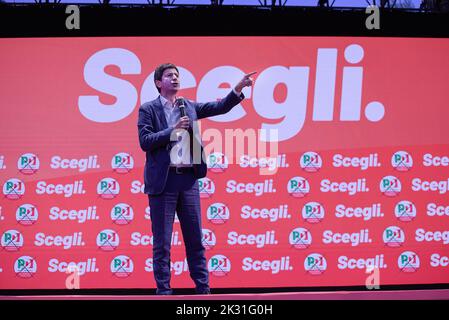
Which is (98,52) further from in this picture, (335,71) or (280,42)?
(335,71)

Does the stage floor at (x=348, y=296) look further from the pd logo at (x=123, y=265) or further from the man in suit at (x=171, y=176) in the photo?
the man in suit at (x=171, y=176)

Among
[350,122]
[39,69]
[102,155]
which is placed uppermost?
[39,69]

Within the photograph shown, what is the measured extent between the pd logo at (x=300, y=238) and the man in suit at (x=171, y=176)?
3.03 feet

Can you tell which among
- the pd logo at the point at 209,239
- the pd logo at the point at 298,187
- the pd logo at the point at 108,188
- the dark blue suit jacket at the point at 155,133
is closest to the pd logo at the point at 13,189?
the pd logo at the point at 108,188

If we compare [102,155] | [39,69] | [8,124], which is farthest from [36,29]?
[102,155]

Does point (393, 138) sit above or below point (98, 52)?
below

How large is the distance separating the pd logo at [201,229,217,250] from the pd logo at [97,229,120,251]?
2.29 ft

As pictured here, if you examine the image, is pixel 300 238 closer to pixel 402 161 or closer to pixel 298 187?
pixel 298 187

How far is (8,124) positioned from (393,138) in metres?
3.14

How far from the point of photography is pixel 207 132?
4359mm

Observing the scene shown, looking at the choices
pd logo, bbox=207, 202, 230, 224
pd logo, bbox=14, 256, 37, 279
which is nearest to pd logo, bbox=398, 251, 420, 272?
pd logo, bbox=207, 202, 230, 224

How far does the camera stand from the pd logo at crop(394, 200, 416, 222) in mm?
4359

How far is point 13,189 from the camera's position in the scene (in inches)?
171
